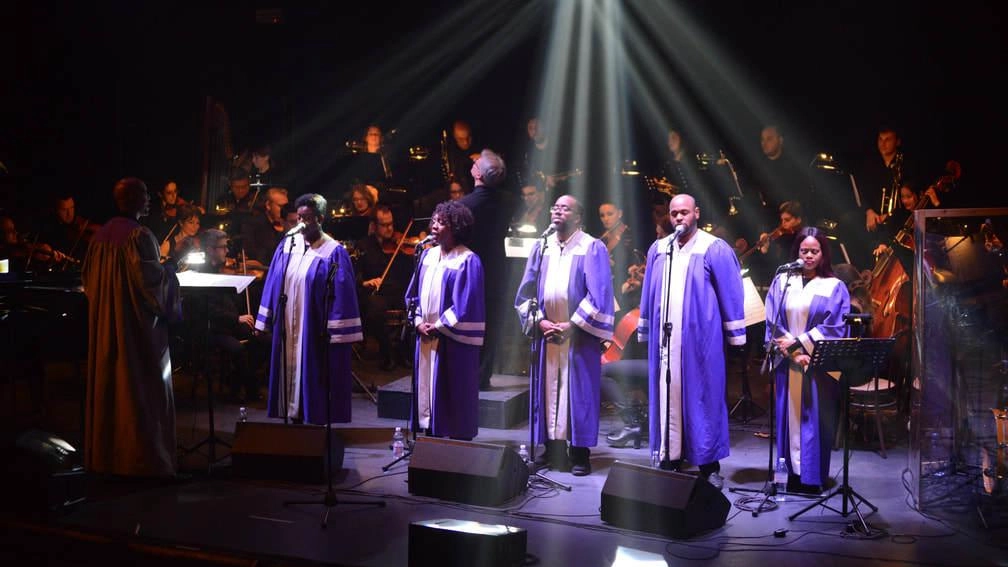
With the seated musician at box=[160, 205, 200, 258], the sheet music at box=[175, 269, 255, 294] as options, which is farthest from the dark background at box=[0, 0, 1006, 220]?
the sheet music at box=[175, 269, 255, 294]

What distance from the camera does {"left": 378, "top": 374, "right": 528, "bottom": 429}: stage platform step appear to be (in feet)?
25.6

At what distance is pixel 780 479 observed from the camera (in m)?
6.49

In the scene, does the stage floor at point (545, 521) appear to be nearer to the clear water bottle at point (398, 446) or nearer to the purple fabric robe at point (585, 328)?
the clear water bottle at point (398, 446)

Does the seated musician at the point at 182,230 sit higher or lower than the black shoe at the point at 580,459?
higher

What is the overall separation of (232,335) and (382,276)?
99.9 inches

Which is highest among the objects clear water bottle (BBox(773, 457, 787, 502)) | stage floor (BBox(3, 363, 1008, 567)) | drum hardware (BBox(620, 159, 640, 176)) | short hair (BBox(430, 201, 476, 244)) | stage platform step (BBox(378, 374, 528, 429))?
drum hardware (BBox(620, 159, 640, 176))

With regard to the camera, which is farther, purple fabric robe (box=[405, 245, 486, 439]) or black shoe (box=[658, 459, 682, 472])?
purple fabric robe (box=[405, 245, 486, 439])

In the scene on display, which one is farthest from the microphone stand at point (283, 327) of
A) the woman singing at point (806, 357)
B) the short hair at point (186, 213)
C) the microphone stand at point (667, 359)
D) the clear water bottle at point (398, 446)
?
the short hair at point (186, 213)

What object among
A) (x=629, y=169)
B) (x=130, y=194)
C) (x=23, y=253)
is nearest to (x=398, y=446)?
(x=130, y=194)

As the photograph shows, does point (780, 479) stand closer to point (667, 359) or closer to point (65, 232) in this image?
point (667, 359)

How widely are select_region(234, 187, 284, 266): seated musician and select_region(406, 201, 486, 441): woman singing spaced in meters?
3.98

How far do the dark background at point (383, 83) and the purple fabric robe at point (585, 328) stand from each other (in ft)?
17.7

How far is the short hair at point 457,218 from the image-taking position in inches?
260

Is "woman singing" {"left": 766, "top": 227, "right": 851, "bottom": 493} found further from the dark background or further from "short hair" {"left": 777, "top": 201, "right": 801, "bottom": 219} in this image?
the dark background
